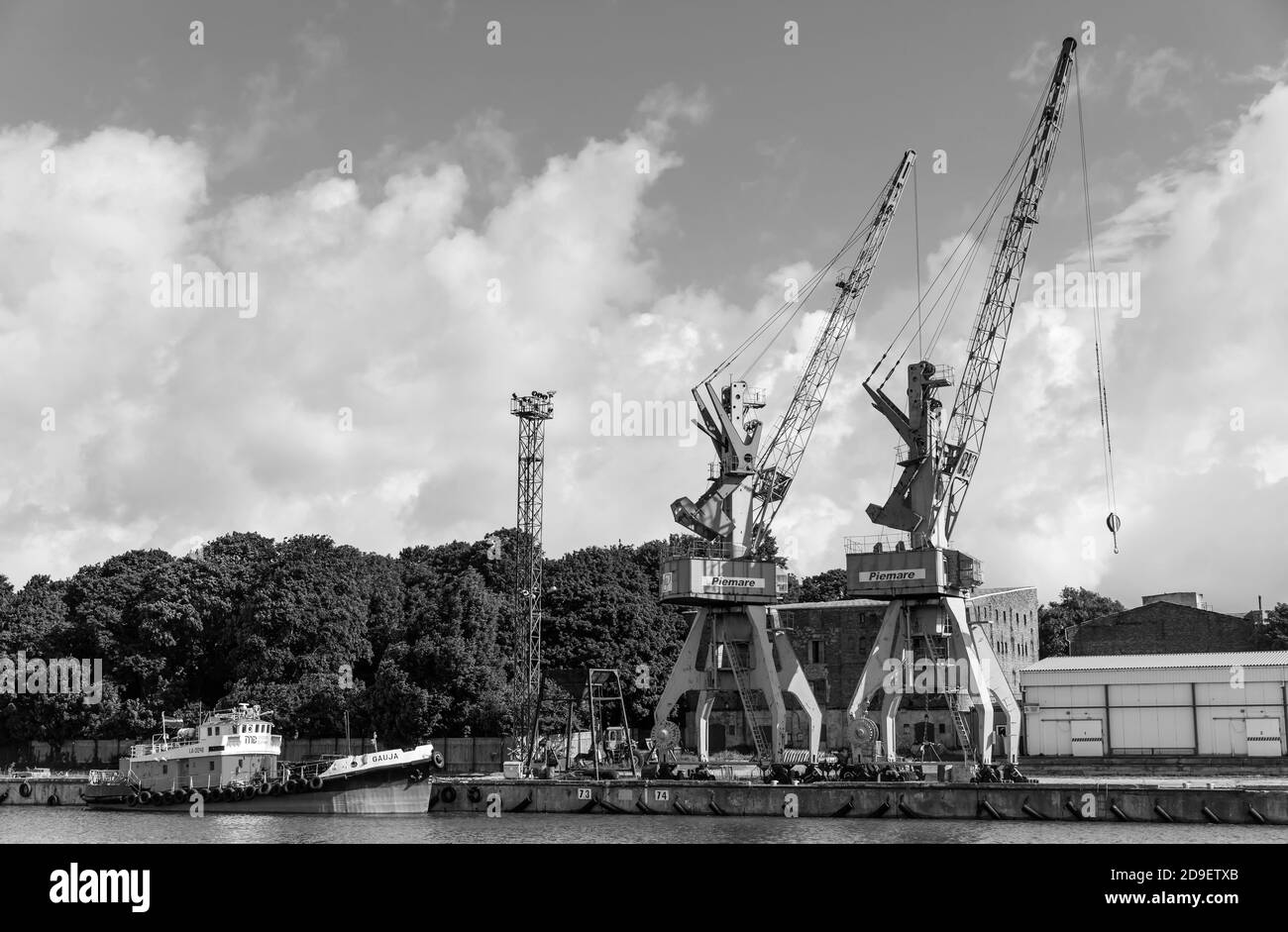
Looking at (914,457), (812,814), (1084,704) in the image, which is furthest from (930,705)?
(812,814)

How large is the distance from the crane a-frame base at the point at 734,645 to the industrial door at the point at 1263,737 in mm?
24081

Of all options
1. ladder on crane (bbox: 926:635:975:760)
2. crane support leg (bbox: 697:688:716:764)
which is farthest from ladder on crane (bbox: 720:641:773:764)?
ladder on crane (bbox: 926:635:975:760)

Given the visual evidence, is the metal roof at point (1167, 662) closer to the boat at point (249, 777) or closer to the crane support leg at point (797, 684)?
the crane support leg at point (797, 684)

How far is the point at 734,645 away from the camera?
253 feet

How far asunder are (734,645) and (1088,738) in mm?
21750

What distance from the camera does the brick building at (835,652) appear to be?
9075 centimetres

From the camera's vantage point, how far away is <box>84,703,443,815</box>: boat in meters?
66.1

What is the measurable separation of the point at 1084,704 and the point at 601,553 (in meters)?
42.2

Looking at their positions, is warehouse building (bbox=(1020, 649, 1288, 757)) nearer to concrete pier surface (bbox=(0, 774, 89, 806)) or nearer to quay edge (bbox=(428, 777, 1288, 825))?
quay edge (bbox=(428, 777, 1288, 825))

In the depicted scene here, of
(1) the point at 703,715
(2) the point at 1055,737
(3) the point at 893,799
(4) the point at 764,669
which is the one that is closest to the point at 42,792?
(1) the point at 703,715

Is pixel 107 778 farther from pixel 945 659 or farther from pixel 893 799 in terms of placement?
pixel 945 659

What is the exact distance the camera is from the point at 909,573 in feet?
240

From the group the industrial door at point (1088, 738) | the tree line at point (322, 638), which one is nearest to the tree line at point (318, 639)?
Answer: the tree line at point (322, 638)
